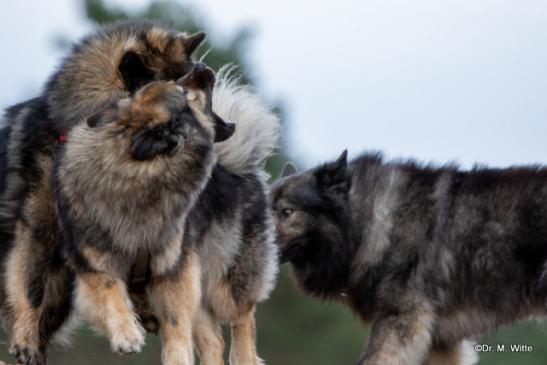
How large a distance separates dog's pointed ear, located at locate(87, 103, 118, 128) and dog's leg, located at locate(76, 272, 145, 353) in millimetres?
933

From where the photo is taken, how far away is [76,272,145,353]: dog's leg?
296 inches

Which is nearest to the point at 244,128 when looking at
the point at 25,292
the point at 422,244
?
the point at 422,244

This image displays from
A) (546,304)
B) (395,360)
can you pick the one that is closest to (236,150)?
(395,360)

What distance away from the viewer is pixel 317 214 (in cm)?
955

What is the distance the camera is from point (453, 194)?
9234 mm

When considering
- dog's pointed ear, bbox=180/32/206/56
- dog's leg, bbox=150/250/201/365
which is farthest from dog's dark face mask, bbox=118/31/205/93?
dog's leg, bbox=150/250/201/365

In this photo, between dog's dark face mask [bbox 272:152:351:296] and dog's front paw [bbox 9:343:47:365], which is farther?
dog's dark face mask [bbox 272:152:351:296]

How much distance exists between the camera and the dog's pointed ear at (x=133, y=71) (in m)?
8.27

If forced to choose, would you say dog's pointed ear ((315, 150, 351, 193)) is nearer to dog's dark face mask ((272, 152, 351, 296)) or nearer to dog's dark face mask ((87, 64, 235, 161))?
dog's dark face mask ((272, 152, 351, 296))

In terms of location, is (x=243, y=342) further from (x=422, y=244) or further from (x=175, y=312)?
(x=422, y=244)

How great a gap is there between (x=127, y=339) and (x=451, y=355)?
2.90 meters

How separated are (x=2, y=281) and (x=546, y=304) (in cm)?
383

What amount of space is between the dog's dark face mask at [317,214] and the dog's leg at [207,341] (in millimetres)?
906

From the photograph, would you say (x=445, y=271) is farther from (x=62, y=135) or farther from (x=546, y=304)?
(x=62, y=135)
